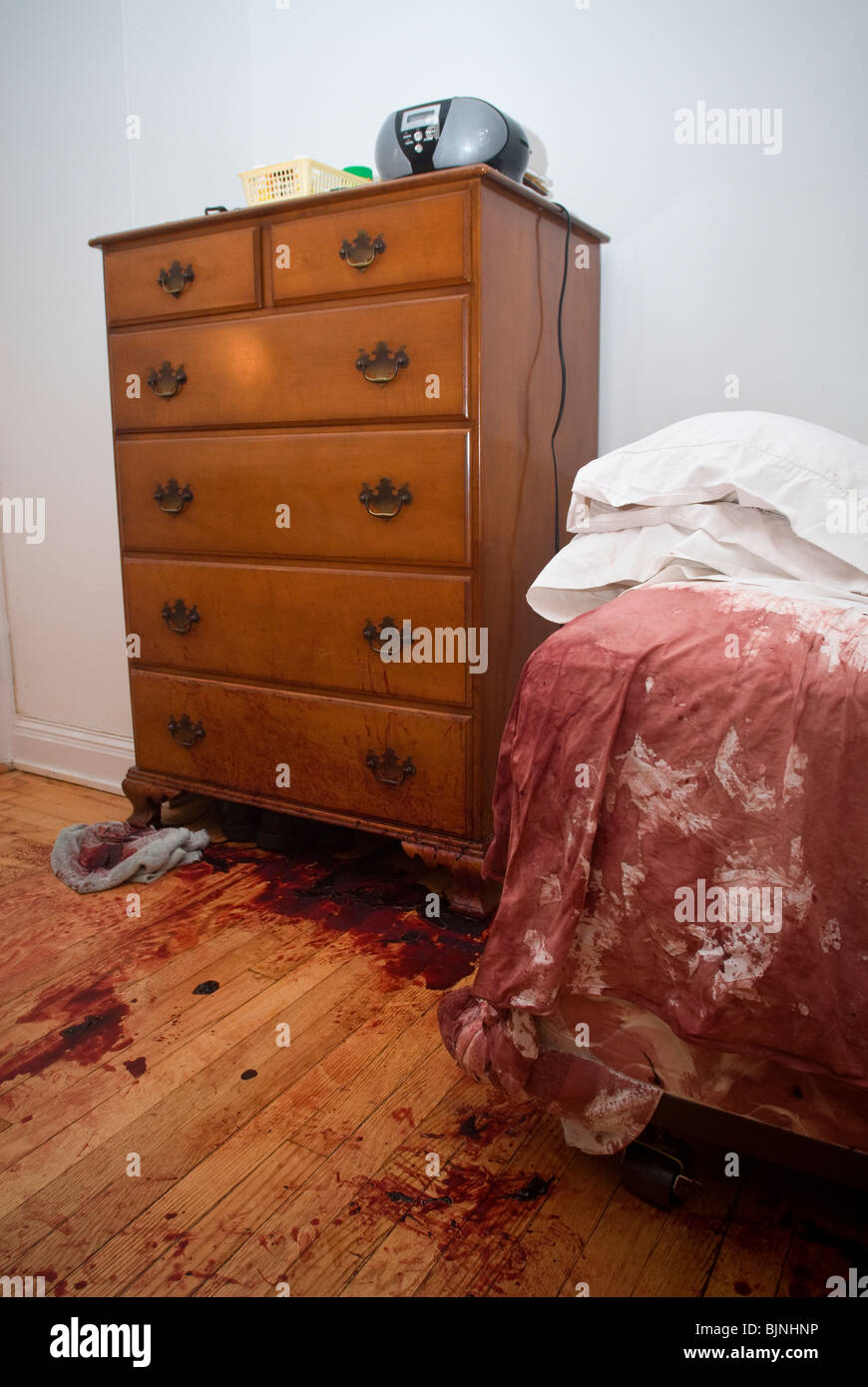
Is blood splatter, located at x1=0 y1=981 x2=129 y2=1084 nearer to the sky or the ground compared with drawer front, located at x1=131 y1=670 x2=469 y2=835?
nearer to the ground

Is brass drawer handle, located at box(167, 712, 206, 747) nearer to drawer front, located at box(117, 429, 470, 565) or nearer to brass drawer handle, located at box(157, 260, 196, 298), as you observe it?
drawer front, located at box(117, 429, 470, 565)

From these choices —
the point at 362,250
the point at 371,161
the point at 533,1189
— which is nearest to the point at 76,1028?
the point at 533,1189

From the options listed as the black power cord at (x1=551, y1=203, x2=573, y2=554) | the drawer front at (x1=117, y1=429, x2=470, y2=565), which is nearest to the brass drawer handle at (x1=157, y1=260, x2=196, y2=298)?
the drawer front at (x1=117, y1=429, x2=470, y2=565)

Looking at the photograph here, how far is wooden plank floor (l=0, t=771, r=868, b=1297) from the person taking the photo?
0.99 metres

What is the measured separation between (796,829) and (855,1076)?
0.23 m

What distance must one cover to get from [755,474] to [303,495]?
88cm

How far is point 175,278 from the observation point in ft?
6.18

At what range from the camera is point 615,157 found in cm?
188

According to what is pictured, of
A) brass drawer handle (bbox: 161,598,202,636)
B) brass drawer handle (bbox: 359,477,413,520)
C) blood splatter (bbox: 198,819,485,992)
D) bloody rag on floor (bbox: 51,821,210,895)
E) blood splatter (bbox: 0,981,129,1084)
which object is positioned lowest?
blood splatter (bbox: 0,981,129,1084)

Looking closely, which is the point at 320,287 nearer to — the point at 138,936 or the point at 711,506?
the point at 711,506

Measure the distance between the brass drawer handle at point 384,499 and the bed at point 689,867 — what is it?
2.12ft

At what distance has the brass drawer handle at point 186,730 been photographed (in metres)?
2.07

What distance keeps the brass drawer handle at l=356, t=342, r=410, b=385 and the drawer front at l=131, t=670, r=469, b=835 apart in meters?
0.60

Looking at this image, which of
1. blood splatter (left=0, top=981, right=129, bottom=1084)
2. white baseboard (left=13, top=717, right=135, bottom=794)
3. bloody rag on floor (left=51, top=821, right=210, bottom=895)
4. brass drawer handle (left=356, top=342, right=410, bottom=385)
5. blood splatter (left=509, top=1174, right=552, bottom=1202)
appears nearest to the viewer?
blood splatter (left=509, top=1174, right=552, bottom=1202)
